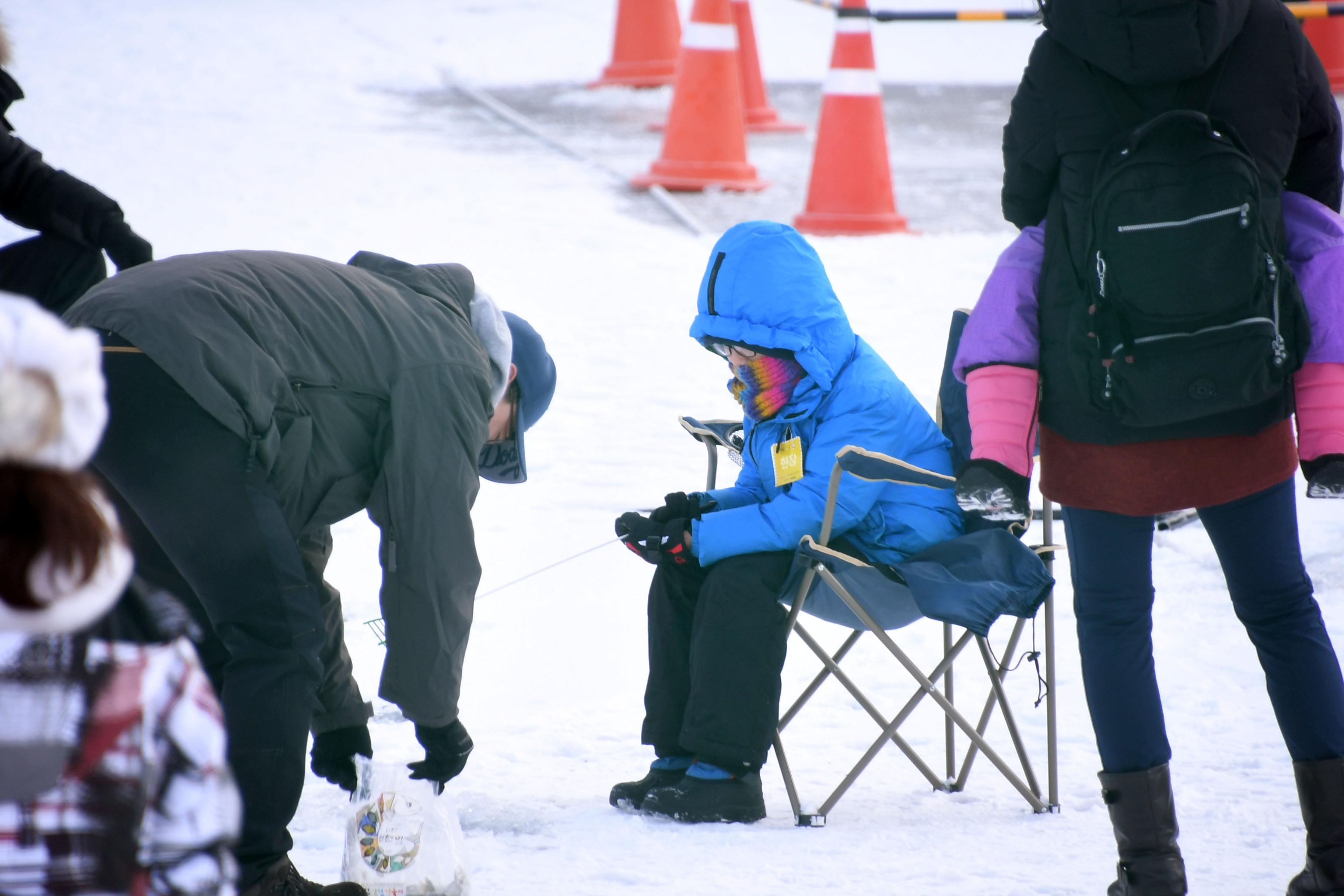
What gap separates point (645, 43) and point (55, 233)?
8246 millimetres

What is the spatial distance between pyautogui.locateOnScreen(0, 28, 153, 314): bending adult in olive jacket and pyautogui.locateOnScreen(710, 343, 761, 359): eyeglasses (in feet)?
4.05

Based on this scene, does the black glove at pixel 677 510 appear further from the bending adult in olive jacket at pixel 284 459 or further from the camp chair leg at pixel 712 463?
the bending adult in olive jacket at pixel 284 459

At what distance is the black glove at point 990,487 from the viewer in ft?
7.35

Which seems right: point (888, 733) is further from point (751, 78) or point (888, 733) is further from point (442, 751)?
point (751, 78)

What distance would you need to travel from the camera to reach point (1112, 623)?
7.39 ft

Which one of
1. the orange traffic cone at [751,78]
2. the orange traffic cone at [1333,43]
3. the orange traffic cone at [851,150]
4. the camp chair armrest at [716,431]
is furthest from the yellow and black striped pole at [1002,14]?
the camp chair armrest at [716,431]

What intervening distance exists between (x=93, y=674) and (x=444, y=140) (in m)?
8.03

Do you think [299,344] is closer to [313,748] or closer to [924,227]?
[313,748]

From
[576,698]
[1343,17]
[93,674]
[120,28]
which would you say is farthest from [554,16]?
[93,674]

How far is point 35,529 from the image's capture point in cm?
110

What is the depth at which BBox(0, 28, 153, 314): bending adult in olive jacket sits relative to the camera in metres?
3.10

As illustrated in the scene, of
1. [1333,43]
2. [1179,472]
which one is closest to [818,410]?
[1179,472]

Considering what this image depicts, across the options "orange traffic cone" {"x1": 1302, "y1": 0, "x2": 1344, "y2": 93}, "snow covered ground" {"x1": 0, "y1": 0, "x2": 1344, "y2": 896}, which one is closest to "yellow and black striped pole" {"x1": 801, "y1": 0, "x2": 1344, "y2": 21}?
"orange traffic cone" {"x1": 1302, "y1": 0, "x2": 1344, "y2": 93}

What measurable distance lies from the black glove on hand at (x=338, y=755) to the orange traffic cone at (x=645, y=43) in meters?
8.74
